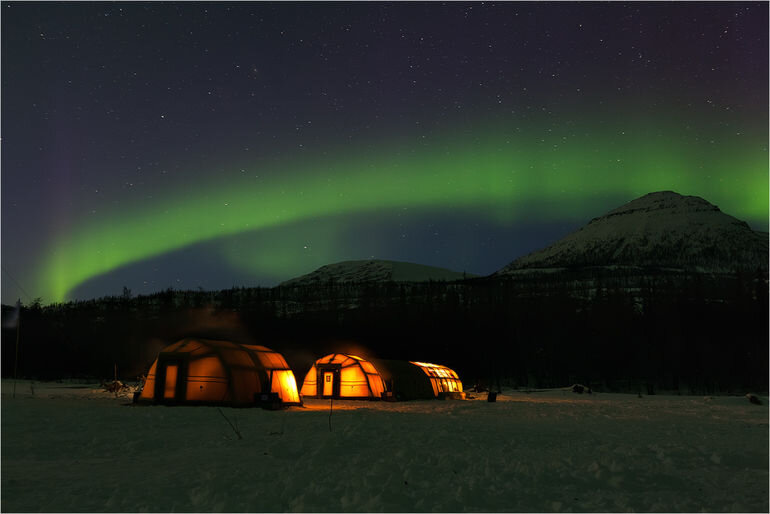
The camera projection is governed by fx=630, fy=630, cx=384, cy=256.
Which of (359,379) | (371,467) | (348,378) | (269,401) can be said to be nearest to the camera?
(371,467)

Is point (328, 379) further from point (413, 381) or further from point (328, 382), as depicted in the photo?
point (413, 381)

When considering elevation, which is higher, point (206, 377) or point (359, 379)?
point (206, 377)

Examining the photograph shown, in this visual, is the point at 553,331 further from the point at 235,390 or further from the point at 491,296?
the point at 235,390

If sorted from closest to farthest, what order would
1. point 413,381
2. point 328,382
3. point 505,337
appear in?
1. point 328,382
2. point 413,381
3. point 505,337

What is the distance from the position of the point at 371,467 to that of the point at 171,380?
1849 cm

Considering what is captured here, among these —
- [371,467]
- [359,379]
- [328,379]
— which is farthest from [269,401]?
[371,467]

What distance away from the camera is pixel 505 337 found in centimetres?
9319

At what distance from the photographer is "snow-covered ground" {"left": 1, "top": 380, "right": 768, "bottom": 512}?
8.03 m

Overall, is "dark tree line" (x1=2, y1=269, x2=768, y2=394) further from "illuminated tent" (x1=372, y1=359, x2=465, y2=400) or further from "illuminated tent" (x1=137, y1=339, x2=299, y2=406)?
"illuminated tent" (x1=137, y1=339, x2=299, y2=406)

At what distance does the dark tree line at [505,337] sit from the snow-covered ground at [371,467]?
5408 cm

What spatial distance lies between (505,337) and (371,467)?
85.3m

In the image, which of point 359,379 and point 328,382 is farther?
point 328,382

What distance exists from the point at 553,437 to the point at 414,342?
74517mm

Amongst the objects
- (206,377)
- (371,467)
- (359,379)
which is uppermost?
(206,377)
